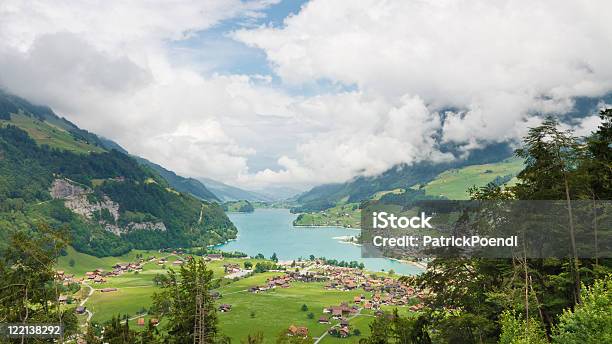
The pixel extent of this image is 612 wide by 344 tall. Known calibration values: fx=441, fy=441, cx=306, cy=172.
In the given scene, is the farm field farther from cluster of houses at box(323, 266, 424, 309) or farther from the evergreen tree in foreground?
the evergreen tree in foreground

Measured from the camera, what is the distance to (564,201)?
30.6 metres

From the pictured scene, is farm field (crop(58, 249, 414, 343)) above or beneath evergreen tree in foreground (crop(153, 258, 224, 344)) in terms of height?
beneath

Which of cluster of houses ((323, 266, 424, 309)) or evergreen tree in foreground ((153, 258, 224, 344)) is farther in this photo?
cluster of houses ((323, 266, 424, 309))

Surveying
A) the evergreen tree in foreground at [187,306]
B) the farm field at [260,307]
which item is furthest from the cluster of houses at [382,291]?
the evergreen tree in foreground at [187,306]

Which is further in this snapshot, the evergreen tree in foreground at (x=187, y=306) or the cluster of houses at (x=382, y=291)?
the cluster of houses at (x=382, y=291)

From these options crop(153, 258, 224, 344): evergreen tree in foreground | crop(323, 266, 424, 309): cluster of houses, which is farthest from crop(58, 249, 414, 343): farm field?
crop(153, 258, 224, 344): evergreen tree in foreground

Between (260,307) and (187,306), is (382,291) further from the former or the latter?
(187,306)

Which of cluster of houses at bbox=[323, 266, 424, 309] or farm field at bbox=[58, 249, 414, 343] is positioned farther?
cluster of houses at bbox=[323, 266, 424, 309]

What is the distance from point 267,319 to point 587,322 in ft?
407

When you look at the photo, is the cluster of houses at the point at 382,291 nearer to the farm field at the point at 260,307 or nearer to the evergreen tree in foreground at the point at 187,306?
the farm field at the point at 260,307

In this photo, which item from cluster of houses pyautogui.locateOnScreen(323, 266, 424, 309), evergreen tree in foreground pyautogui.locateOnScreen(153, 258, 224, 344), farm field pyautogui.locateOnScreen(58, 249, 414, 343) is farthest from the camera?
cluster of houses pyautogui.locateOnScreen(323, 266, 424, 309)

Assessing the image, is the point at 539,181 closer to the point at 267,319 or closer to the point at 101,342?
the point at 101,342

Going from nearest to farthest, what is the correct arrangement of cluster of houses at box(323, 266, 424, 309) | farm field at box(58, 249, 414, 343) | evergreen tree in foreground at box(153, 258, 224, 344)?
evergreen tree in foreground at box(153, 258, 224, 344) < farm field at box(58, 249, 414, 343) < cluster of houses at box(323, 266, 424, 309)

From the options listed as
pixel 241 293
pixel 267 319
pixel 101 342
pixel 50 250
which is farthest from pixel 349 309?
pixel 50 250
